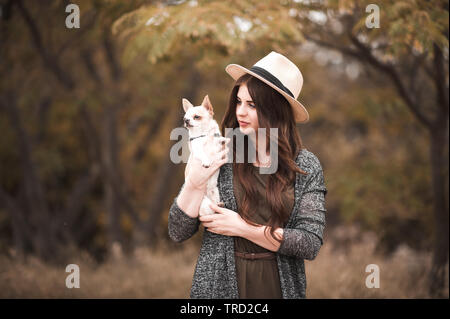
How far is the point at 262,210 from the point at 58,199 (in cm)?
1350

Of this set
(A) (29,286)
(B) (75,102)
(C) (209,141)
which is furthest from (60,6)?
(C) (209,141)

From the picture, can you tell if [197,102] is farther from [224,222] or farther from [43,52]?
[224,222]

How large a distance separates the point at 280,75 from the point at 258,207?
0.80 meters

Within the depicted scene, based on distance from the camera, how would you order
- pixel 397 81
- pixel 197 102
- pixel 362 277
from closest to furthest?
pixel 397 81 → pixel 362 277 → pixel 197 102

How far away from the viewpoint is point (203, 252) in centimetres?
225

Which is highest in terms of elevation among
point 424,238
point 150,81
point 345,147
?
point 150,81

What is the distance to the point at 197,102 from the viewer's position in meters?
10.2

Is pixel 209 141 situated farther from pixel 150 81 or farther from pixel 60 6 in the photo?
pixel 150 81

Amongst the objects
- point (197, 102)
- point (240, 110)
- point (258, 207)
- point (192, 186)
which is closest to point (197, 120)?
point (240, 110)

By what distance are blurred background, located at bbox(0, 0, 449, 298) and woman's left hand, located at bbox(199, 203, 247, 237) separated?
1.96m

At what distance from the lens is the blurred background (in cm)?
389

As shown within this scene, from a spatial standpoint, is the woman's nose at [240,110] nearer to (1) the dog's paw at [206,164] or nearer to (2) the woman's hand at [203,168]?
(2) the woman's hand at [203,168]

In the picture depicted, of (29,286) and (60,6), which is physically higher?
(60,6)
